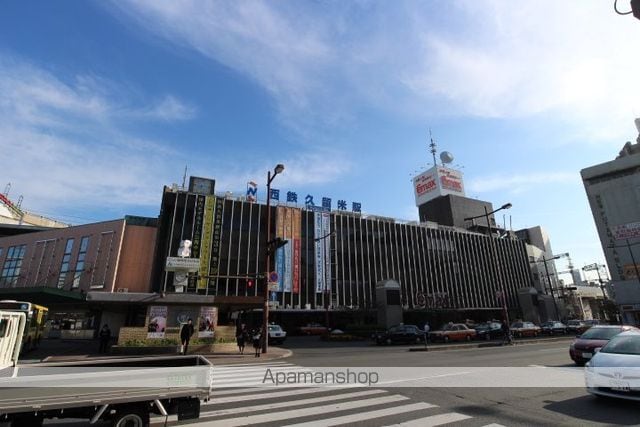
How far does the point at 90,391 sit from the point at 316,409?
13.5 feet

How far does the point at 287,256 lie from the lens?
48156mm

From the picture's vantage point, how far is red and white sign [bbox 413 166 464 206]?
261 feet

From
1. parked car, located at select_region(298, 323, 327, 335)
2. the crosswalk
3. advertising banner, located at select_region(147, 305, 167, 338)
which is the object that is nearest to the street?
the crosswalk

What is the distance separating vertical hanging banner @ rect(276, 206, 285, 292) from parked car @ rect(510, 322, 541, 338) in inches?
1031

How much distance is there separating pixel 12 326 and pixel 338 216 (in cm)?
4863

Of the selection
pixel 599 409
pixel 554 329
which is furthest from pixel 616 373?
pixel 554 329

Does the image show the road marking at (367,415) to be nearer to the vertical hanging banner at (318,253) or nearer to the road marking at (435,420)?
the road marking at (435,420)

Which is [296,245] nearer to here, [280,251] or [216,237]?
[280,251]

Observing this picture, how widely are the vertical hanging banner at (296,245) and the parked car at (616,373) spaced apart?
4061cm

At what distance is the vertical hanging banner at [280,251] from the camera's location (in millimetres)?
46656

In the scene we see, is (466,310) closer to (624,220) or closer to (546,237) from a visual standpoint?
(624,220)

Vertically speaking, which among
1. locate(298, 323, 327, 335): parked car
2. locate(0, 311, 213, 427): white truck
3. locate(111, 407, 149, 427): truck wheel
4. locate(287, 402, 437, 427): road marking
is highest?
locate(298, 323, 327, 335): parked car

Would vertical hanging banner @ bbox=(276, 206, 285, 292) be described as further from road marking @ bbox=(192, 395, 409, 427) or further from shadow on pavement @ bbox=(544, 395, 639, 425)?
shadow on pavement @ bbox=(544, 395, 639, 425)

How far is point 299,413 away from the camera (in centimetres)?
704
